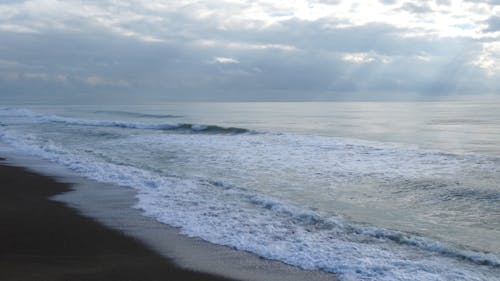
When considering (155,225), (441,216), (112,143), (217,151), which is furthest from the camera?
(112,143)

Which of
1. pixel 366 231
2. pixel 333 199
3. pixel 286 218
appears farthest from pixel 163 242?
pixel 333 199

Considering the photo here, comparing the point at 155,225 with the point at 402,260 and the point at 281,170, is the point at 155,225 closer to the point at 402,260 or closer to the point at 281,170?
the point at 402,260

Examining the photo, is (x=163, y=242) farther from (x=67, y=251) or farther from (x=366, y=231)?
(x=366, y=231)

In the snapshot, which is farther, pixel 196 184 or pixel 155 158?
pixel 155 158

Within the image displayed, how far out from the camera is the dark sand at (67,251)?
20.5ft

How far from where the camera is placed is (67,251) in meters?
7.15

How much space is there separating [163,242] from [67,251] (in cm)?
146

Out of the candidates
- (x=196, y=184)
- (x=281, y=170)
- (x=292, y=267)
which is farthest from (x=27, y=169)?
(x=292, y=267)

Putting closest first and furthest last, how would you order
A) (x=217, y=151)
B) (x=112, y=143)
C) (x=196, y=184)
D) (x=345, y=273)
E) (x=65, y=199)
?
(x=345, y=273), (x=65, y=199), (x=196, y=184), (x=217, y=151), (x=112, y=143)

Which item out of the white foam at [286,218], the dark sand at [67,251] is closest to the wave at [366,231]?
the white foam at [286,218]

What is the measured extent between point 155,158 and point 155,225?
10469mm

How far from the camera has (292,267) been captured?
677 centimetres

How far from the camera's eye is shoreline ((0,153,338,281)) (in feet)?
21.2

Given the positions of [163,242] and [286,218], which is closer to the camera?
[163,242]
